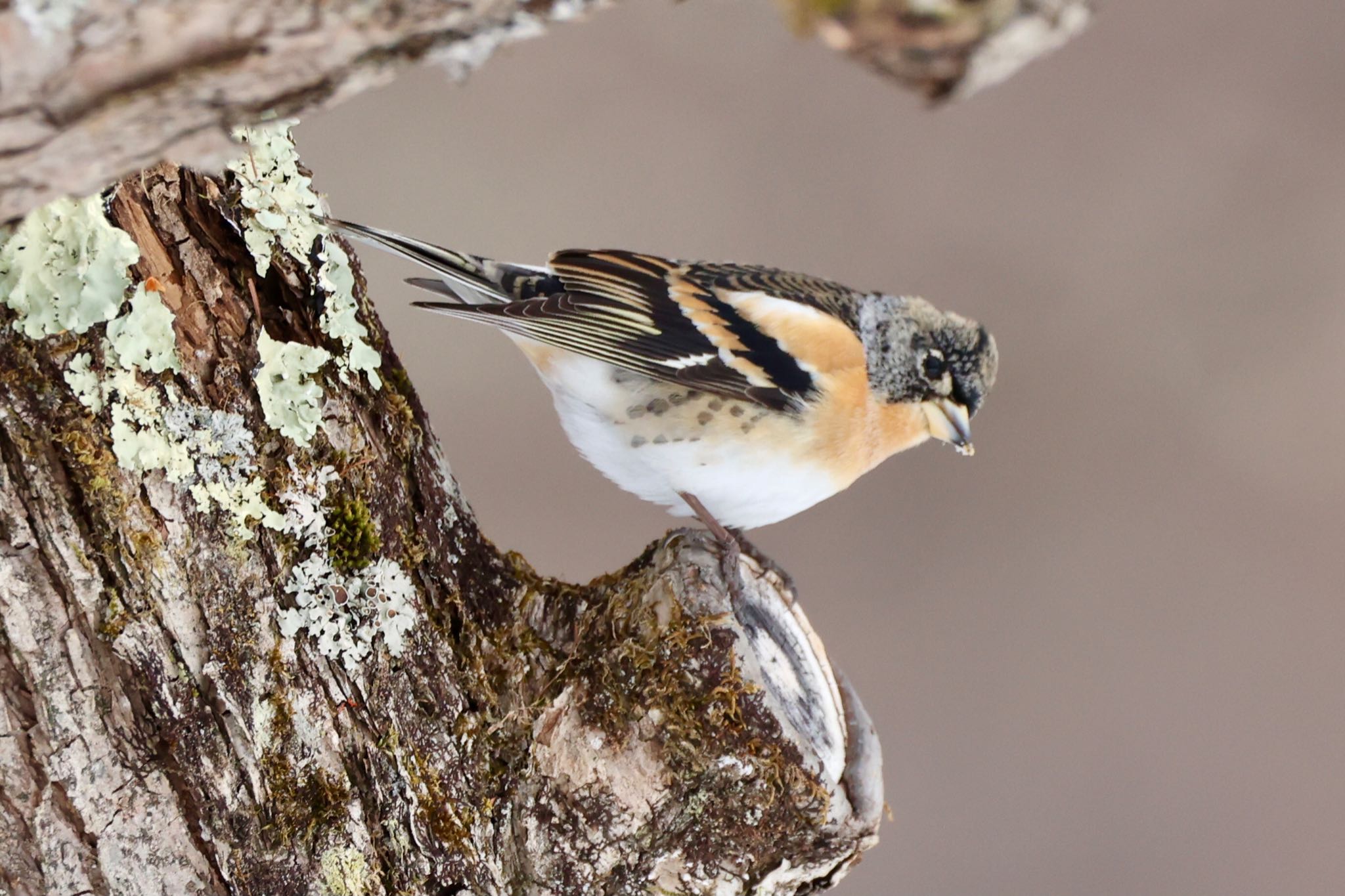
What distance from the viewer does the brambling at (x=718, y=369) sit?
180 centimetres

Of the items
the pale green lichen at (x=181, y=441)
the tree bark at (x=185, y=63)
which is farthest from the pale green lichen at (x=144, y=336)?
the tree bark at (x=185, y=63)

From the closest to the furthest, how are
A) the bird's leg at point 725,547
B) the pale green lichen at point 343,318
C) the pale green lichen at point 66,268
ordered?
the pale green lichen at point 66,268 < the pale green lichen at point 343,318 < the bird's leg at point 725,547

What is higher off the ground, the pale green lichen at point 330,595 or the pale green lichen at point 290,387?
the pale green lichen at point 290,387

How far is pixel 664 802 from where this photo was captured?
Answer: 1.34 meters

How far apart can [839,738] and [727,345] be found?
707mm

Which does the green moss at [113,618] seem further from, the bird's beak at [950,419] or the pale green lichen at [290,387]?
the bird's beak at [950,419]

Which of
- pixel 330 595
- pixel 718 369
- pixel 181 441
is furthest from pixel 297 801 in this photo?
pixel 718 369

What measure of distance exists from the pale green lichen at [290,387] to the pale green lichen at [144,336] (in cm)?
10

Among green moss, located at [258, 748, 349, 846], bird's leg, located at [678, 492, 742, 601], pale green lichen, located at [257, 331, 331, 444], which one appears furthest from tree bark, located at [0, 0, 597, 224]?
bird's leg, located at [678, 492, 742, 601]

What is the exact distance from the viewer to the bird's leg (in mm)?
1524

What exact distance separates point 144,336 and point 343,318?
0.26m

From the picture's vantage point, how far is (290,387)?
4.19 ft

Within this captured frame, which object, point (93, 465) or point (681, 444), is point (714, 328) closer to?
point (681, 444)

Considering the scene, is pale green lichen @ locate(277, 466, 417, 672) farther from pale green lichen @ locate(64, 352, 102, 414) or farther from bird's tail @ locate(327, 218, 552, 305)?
bird's tail @ locate(327, 218, 552, 305)
